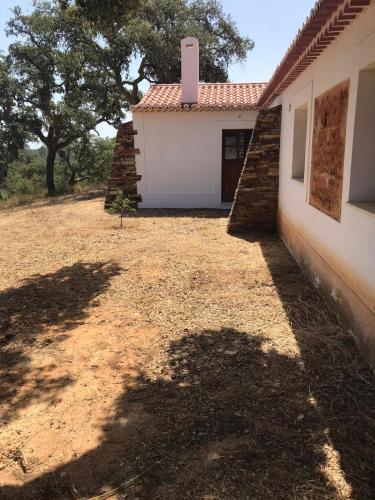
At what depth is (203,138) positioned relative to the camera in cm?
1155

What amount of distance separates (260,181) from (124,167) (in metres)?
5.02

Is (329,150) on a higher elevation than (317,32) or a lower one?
lower

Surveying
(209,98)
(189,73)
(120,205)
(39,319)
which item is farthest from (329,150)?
(189,73)

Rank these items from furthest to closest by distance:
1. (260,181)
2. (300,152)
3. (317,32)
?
(260,181)
(300,152)
(317,32)

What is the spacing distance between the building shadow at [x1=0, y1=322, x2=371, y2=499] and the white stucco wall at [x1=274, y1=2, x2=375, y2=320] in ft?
3.30

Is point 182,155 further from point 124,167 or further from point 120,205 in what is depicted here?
point 120,205

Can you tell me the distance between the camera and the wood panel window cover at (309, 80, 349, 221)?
4.09m

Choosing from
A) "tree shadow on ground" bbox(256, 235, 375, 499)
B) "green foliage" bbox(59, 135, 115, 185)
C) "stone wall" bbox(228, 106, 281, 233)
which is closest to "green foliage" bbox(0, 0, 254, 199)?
"green foliage" bbox(59, 135, 115, 185)

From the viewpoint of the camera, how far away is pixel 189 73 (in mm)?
11719

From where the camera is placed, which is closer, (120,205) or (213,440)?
(213,440)

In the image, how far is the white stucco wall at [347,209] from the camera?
3322 mm

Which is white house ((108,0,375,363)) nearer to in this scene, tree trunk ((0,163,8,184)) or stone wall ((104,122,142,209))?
stone wall ((104,122,142,209))

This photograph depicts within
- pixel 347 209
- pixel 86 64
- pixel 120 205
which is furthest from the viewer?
pixel 86 64

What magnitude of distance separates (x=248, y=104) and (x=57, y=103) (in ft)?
31.3
